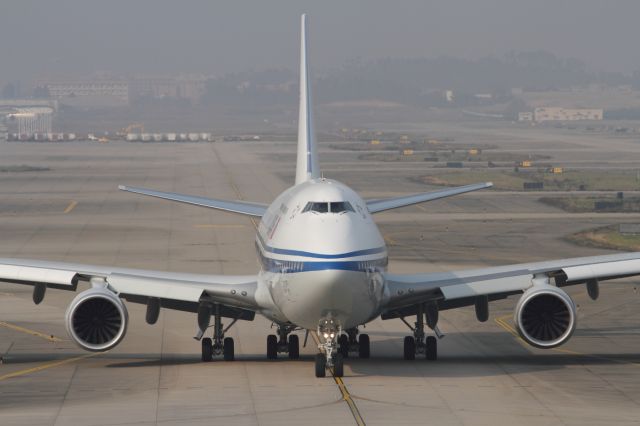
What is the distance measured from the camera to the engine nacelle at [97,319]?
102ft

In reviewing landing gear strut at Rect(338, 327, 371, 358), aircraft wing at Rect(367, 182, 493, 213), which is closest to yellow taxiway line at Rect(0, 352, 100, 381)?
landing gear strut at Rect(338, 327, 371, 358)

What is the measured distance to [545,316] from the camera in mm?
32031

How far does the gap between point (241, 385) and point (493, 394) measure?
19.2 feet

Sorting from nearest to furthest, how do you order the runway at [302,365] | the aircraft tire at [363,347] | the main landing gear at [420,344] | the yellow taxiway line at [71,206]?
the runway at [302,365], the main landing gear at [420,344], the aircraft tire at [363,347], the yellow taxiway line at [71,206]

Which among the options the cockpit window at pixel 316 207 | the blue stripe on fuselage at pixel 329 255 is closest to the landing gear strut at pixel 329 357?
the blue stripe on fuselage at pixel 329 255

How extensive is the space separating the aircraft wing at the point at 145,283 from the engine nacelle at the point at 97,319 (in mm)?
804

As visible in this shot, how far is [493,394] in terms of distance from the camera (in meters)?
29.8

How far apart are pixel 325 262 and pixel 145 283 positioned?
5.70 meters

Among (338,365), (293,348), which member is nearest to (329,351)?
(338,365)

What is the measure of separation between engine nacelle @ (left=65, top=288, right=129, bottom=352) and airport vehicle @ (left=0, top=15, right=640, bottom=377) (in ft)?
0.08

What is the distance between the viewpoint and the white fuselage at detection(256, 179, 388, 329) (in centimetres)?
2911

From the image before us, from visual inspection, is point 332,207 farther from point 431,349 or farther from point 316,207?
point 431,349

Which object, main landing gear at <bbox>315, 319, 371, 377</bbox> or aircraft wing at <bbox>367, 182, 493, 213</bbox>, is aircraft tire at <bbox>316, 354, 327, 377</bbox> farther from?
aircraft wing at <bbox>367, 182, 493, 213</bbox>

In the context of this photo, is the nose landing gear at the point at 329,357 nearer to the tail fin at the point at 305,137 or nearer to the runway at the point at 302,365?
the runway at the point at 302,365
